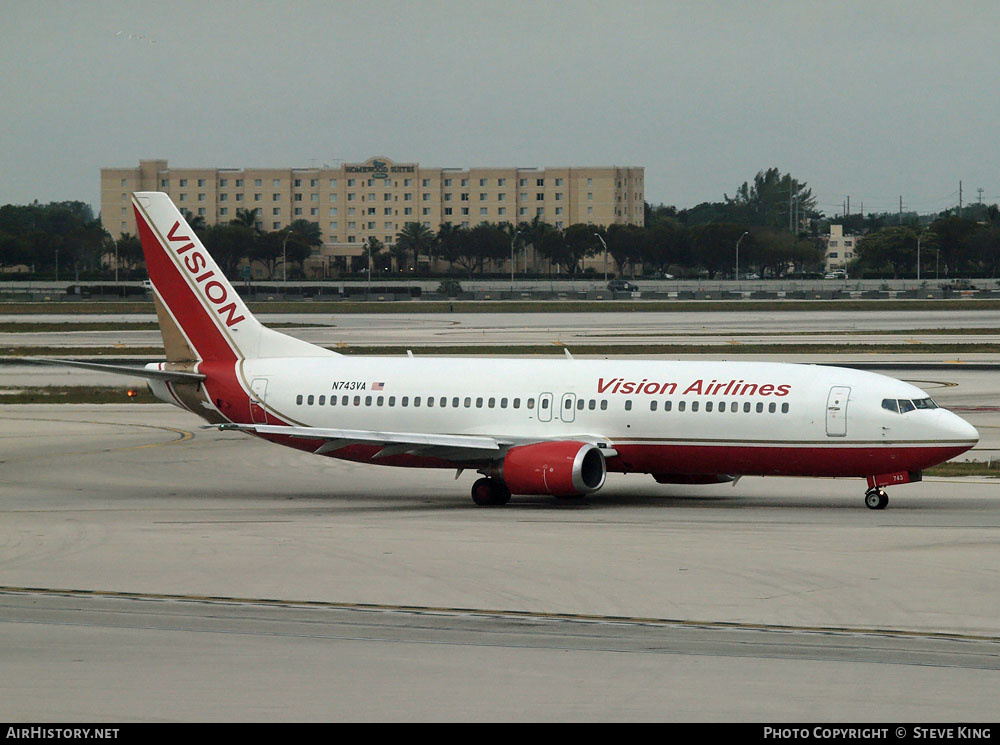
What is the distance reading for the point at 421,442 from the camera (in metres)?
34.2

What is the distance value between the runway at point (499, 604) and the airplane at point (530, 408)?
1161mm

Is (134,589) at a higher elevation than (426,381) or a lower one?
lower

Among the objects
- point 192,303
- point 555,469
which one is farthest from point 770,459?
point 192,303

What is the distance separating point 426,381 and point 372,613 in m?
16.1

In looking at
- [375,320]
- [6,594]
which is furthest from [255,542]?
[375,320]

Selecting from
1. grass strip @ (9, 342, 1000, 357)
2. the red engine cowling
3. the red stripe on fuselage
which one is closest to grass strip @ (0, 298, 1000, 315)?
grass strip @ (9, 342, 1000, 357)

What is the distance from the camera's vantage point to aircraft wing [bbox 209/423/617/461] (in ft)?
112

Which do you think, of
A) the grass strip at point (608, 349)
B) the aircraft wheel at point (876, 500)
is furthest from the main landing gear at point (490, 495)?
the grass strip at point (608, 349)

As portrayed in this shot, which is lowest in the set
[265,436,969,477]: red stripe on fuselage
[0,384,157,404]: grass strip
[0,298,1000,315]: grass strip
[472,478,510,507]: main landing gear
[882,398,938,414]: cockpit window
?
[472,478,510,507]: main landing gear

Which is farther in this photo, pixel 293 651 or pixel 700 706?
pixel 293 651

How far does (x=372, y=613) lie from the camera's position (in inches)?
832

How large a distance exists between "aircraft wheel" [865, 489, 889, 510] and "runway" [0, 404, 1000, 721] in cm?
60

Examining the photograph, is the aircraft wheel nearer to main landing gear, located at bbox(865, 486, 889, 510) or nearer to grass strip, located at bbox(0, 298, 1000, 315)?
main landing gear, located at bbox(865, 486, 889, 510)
